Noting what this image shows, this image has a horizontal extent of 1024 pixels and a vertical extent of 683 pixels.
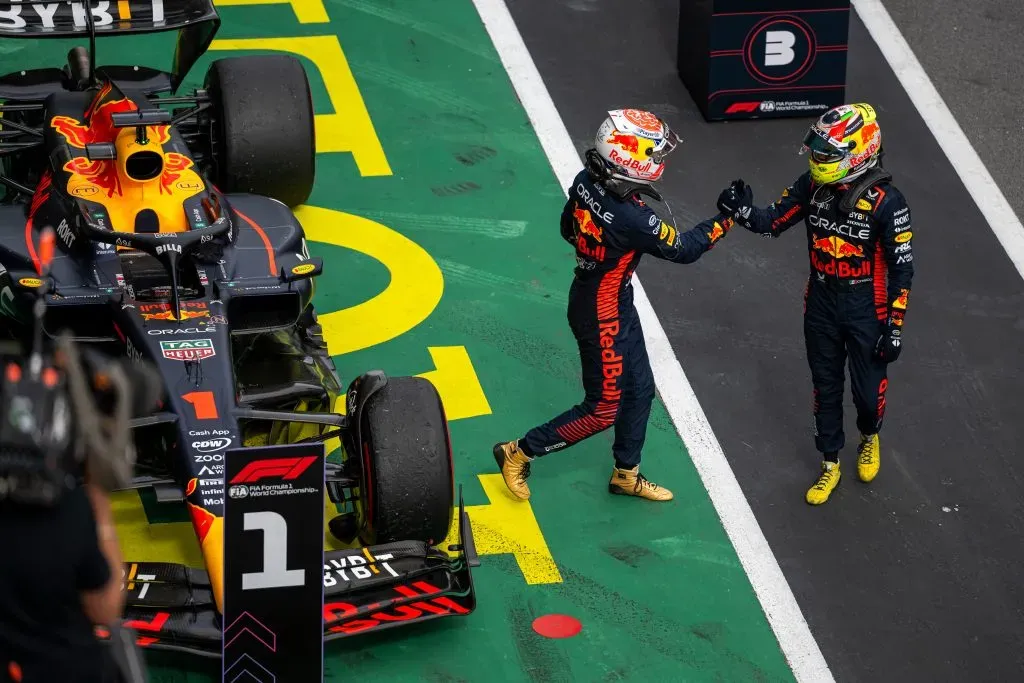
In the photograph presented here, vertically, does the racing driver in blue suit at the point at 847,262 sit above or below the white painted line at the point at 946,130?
above

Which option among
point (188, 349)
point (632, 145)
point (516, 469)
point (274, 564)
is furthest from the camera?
point (516, 469)

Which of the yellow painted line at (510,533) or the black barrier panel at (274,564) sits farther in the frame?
the yellow painted line at (510,533)

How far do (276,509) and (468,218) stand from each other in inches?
175

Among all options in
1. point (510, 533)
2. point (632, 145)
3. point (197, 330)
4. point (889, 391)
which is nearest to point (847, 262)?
point (632, 145)

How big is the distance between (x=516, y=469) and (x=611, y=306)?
993 mm

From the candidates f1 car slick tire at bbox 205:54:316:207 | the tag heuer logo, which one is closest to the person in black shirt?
the tag heuer logo

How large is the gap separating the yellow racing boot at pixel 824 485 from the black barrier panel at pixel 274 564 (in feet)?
9.67

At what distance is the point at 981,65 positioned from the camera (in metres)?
12.3

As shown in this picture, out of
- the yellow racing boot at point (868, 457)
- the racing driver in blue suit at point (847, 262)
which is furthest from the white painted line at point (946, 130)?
the racing driver in blue suit at point (847, 262)

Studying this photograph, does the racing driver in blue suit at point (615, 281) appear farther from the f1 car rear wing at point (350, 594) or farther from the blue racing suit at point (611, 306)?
the f1 car rear wing at point (350, 594)

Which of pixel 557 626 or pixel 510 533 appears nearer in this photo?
pixel 557 626

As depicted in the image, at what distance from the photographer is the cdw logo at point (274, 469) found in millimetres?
5977

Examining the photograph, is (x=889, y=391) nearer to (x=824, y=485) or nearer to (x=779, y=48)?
(x=824, y=485)

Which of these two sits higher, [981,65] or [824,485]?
[981,65]
